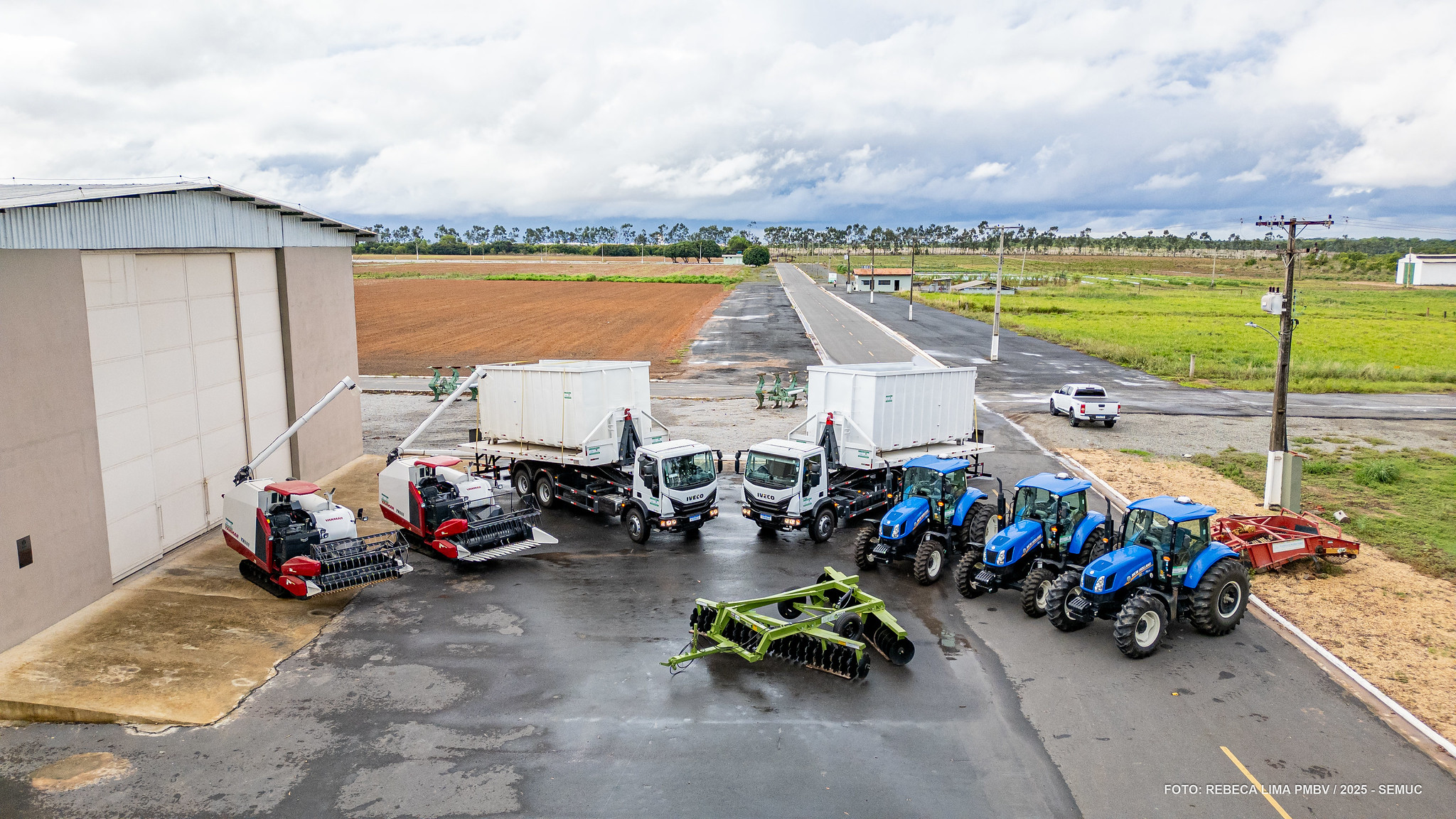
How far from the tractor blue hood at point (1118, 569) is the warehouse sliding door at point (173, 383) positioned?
17.9m

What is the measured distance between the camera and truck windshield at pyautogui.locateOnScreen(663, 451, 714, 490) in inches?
798

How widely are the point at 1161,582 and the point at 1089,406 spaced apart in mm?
20707

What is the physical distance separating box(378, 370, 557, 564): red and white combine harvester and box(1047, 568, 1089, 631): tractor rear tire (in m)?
10.1

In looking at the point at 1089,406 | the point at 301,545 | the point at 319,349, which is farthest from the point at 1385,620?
the point at 319,349

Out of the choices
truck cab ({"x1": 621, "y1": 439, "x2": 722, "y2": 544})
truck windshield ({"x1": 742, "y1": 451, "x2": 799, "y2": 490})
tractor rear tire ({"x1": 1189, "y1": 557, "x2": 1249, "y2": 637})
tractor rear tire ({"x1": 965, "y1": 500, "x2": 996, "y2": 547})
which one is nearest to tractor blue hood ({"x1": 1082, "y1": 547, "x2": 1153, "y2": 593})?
tractor rear tire ({"x1": 1189, "y1": 557, "x2": 1249, "y2": 637})

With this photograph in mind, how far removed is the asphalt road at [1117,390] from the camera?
126 ft

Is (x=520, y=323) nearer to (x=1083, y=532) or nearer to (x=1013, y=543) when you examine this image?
(x=1013, y=543)

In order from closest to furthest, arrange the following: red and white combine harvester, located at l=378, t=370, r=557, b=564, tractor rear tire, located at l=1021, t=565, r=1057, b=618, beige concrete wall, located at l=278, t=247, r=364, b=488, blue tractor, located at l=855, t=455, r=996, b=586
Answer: tractor rear tire, located at l=1021, t=565, r=1057, b=618, blue tractor, located at l=855, t=455, r=996, b=586, red and white combine harvester, located at l=378, t=370, r=557, b=564, beige concrete wall, located at l=278, t=247, r=364, b=488

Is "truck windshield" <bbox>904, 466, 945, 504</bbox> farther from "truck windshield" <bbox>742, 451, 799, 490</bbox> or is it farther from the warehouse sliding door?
the warehouse sliding door

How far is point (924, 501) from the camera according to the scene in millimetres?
18312

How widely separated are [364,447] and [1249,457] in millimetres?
29493

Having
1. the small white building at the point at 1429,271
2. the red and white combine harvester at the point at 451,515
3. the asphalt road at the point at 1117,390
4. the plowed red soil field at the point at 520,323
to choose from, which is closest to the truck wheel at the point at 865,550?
the red and white combine harvester at the point at 451,515

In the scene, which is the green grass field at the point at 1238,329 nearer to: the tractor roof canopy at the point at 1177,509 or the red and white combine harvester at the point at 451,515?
the tractor roof canopy at the point at 1177,509

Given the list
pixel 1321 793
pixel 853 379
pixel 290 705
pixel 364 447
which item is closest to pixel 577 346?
pixel 364 447
